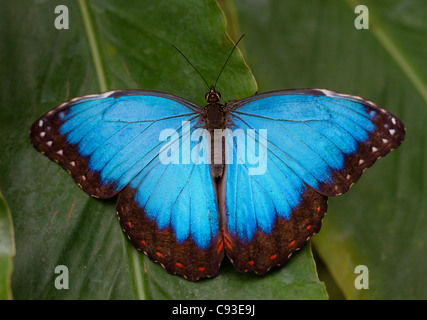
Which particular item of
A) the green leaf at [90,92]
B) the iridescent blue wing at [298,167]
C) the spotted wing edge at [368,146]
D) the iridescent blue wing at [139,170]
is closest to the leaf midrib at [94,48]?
the green leaf at [90,92]

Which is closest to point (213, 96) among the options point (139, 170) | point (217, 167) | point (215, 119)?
point (215, 119)

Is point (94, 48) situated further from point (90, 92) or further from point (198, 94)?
point (198, 94)

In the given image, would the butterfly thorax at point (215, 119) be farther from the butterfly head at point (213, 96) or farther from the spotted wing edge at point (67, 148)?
the spotted wing edge at point (67, 148)

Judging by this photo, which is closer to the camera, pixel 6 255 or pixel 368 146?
pixel 6 255

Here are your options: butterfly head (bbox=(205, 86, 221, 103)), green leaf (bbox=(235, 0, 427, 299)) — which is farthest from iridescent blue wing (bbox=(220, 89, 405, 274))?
green leaf (bbox=(235, 0, 427, 299))

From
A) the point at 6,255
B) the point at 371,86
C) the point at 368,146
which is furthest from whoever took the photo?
the point at 371,86
